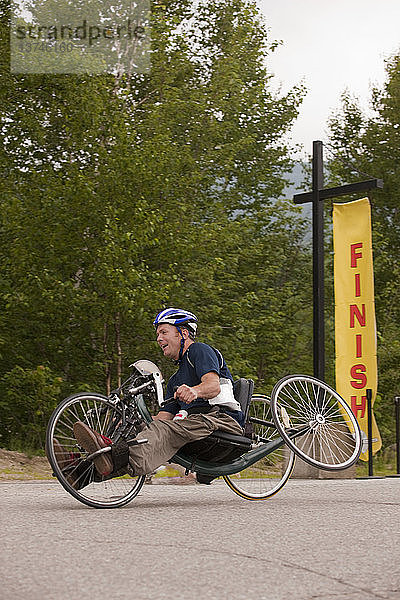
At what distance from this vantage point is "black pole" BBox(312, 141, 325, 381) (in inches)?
569

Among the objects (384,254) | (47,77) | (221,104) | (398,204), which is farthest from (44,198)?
(398,204)

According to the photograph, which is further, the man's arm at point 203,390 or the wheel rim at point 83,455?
the man's arm at point 203,390

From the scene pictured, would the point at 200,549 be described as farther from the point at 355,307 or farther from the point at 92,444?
the point at 355,307

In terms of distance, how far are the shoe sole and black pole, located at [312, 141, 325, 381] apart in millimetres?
7860

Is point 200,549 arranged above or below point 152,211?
below

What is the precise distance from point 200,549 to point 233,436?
222 cm

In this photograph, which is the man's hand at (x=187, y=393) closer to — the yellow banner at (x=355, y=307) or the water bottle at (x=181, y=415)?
the water bottle at (x=181, y=415)

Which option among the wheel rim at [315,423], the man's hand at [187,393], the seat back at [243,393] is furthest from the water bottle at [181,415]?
the wheel rim at [315,423]

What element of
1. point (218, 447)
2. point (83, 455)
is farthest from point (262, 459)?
point (83, 455)

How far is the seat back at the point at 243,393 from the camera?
7.77 metres

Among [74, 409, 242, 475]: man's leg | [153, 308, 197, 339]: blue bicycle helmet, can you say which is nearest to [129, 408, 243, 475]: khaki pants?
[74, 409, 242, 475]: man's leg

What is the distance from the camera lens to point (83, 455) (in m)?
7.14

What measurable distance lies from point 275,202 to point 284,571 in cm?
2784

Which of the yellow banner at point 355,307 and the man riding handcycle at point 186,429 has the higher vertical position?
the yellow banner at point 355,307
